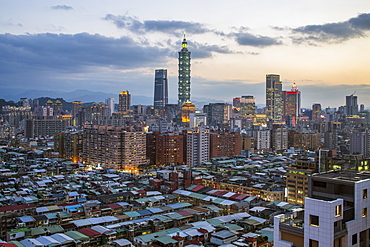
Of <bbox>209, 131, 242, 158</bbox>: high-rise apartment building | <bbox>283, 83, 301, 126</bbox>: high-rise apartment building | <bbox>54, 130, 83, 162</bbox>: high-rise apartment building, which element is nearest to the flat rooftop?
<bbox>209, 131, 242, 158</bbox>: high-rise apartment building

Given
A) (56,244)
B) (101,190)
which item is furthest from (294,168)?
(56,244)

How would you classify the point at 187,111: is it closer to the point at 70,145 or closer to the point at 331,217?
the point at 70,145

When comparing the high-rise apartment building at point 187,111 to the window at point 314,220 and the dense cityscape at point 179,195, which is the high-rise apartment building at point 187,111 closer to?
the dense cityscape at point 179,195

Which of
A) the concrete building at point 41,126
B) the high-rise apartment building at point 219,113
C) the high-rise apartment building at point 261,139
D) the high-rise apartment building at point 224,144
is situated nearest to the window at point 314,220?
the high-rise apartment building at point 224,144

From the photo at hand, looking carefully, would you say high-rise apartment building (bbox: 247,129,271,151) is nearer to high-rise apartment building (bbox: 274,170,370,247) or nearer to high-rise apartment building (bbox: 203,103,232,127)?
high-rise apartment building (bbox: 274,170,370,247)

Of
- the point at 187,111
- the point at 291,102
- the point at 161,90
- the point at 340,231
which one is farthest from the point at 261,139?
the point at 161,90
